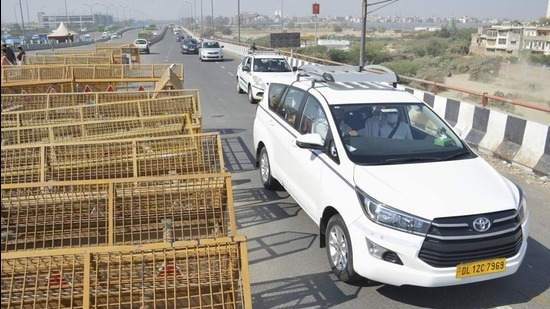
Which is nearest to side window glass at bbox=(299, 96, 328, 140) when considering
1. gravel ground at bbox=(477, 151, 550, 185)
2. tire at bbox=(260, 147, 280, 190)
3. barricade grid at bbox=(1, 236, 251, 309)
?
tire at bbox=(260, 147, 280, 190)

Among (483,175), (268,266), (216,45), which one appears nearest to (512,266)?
(483,175)

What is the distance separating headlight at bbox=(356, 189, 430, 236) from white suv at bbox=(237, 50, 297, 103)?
11614 mm

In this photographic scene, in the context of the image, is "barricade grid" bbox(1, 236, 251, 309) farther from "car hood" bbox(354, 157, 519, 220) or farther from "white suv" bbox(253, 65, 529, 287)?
"car hood" bbox(354, 157, 519, 220)

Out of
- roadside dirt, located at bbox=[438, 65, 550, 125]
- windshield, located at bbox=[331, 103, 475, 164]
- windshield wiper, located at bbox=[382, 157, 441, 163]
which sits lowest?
roadside dirt, located at bbox=[438, 65, 550, 125]

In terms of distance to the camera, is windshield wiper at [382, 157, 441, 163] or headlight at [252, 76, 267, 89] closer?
windshield wiper at [382, 157, 441, 163]

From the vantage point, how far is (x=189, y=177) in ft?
14.3

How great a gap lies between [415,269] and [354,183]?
0.92 metres

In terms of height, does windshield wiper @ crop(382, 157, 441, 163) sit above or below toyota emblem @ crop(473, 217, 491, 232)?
above

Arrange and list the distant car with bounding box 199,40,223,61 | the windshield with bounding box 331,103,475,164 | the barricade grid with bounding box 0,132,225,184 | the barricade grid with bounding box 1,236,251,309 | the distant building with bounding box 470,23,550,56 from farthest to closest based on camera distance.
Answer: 1. the distant building with bounding box 470,23,550,56
2. the distant car with bounding box 199,40,223,61
3. the barricade grid with bounding box 0,132,225,184
4. the windshield with bounding box 331,103,475,164
5. the barricade grid with bounding box 1,236,251,309

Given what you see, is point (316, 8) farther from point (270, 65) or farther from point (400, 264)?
point (400, 264)

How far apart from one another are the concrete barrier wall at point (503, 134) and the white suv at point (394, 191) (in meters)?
3.46

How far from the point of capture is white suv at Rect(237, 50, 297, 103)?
1577 cm

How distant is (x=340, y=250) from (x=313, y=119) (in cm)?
173

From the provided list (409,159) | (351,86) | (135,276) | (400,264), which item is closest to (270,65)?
(351,86)
